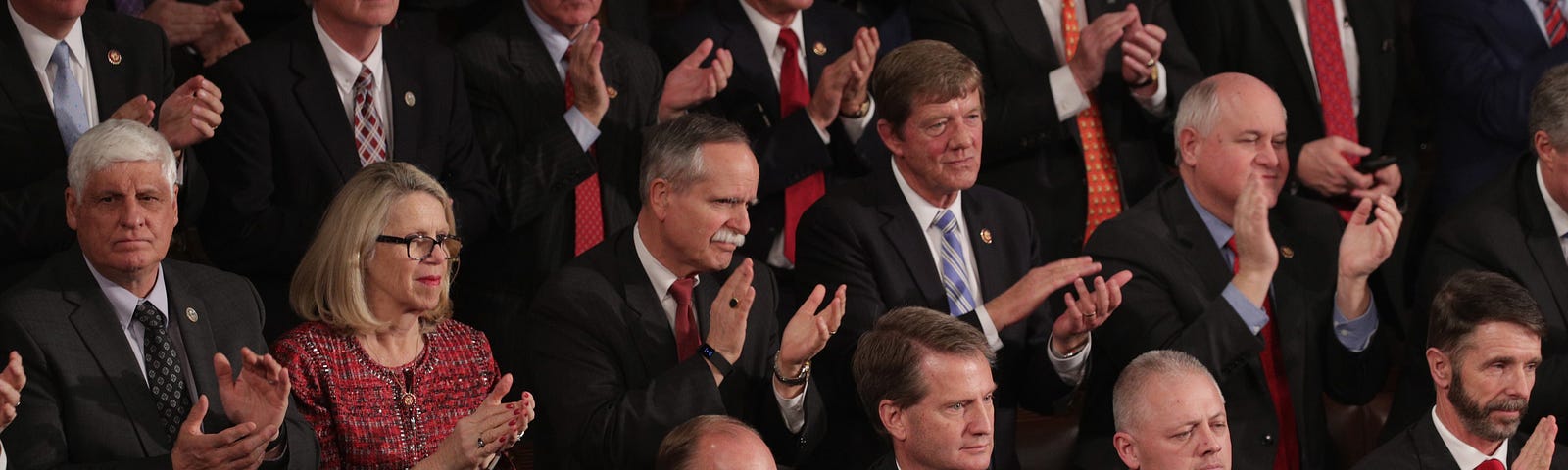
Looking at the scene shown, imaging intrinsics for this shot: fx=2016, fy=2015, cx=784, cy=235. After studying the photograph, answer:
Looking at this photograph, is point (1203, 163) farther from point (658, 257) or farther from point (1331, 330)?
point (658, 257)

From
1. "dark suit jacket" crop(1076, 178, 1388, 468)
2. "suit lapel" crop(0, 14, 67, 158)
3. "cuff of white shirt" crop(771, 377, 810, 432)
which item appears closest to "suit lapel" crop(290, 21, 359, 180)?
"suit lapel" crop(0, 14, 67, 158)

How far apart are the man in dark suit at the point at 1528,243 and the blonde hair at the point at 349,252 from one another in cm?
208

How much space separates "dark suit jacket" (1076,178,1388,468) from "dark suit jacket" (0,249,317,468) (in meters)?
1.68

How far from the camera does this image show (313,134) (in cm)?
397

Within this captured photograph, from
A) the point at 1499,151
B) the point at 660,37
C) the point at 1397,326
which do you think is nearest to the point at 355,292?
the point at 660,37

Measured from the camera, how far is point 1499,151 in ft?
16.0

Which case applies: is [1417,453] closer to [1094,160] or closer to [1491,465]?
[1491,465]

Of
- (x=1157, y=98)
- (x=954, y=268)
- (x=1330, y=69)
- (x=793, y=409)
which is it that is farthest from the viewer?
(x=1330, y=69)

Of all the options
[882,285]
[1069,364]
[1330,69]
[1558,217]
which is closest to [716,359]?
[882,285]

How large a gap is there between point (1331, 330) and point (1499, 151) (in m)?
1.01

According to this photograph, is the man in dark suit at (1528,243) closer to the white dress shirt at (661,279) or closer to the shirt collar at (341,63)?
the white dress shirt at (661,279)

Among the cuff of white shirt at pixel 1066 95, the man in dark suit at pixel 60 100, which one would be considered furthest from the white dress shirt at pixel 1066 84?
the man in dark suit at pixel 60 100

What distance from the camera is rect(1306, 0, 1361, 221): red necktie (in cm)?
490

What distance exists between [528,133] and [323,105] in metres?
0.52
